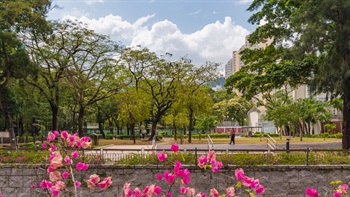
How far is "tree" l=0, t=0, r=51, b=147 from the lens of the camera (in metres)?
20.2

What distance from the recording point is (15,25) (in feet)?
71.2

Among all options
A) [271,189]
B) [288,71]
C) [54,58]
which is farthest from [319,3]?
[54,58]

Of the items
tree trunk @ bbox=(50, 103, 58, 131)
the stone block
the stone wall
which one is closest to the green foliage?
the stone wall

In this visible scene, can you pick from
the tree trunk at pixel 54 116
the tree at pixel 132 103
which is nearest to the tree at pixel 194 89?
the tree at pixel 132 103

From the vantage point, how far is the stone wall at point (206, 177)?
1070 cm

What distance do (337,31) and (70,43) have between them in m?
20.2

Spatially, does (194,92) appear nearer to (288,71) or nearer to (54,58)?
(54,58)

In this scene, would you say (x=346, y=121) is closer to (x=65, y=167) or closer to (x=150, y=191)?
(x=65, y=167)

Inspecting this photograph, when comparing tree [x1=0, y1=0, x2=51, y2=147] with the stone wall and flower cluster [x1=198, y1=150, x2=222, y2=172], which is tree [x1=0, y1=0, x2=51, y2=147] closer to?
the stone wall

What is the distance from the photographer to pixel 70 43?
2927 cm

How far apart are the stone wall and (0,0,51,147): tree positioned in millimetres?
12189

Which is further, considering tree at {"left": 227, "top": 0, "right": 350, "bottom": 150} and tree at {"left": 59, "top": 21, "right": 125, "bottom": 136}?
tree at {"left": 59, "top": 21, "right": 125, "bottom": 136}

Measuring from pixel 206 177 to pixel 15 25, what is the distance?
54.1 feet

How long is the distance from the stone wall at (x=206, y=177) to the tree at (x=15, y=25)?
12.2 m
